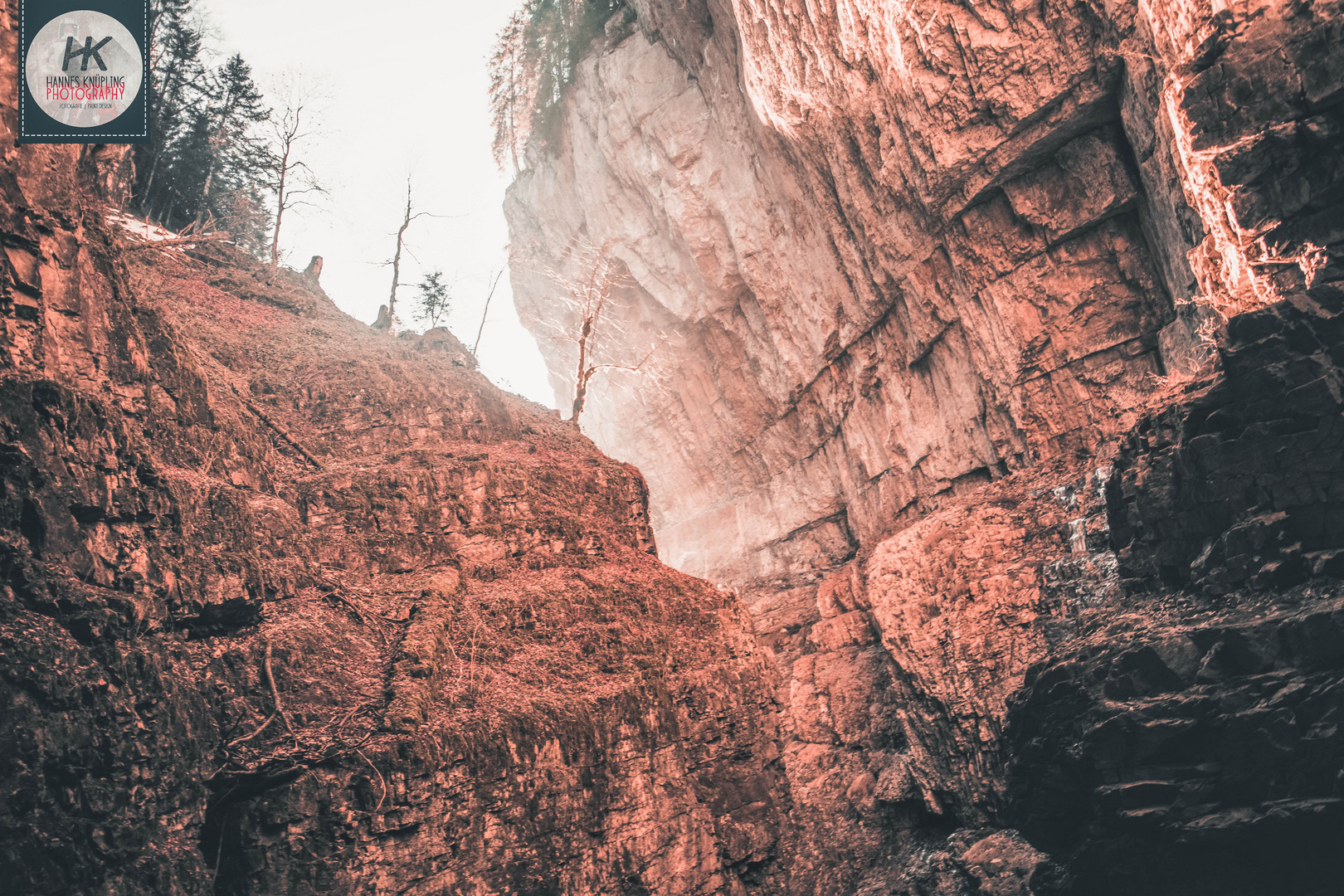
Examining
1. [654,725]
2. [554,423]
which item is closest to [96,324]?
[654,725]

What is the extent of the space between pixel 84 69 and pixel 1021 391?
18.7 metres

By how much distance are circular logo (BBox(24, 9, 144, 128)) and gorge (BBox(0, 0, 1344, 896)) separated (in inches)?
31.0

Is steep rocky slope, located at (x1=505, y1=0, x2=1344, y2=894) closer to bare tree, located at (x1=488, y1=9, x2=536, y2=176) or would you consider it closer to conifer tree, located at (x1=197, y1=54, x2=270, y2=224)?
bare tree, located at (x1=488, y1=9, x2=536, y2=176)

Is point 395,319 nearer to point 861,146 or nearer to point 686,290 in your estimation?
point 686,290

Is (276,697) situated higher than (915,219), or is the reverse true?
(915,219)

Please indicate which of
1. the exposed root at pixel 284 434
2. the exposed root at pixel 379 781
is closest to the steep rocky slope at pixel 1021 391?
the exposed root at pixel 379 781

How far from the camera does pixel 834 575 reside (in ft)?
79.3

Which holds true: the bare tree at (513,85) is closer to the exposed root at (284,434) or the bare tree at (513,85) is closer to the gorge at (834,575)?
the gorge at (834,575)

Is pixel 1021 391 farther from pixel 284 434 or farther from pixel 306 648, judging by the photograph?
pixel 306 648

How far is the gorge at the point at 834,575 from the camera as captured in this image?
7.67 m

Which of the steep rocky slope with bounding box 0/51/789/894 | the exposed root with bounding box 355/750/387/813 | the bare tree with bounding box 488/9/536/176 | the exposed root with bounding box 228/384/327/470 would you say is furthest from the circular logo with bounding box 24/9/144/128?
the bare tree with bounding box 488/9/536/176

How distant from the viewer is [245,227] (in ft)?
94.9

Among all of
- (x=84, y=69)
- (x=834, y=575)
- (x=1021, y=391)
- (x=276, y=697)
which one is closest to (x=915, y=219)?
(x=1021, y=391)

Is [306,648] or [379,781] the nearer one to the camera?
[379,781]
